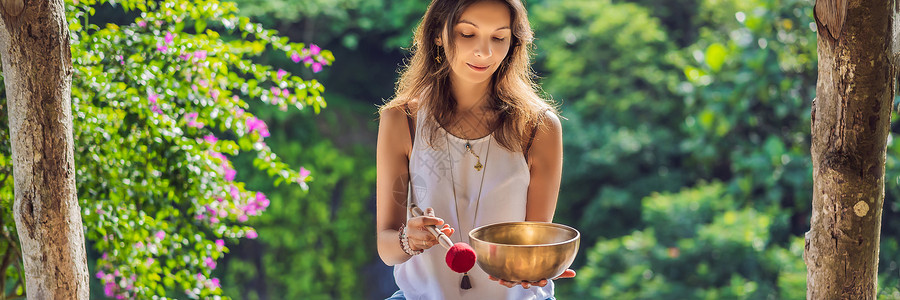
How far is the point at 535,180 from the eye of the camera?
1869 mm

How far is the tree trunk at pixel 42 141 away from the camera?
5.21 feet

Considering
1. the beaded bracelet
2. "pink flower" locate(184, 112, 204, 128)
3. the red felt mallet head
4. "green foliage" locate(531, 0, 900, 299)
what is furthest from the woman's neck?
"green foliage" locate(531, 0, 900, 299)

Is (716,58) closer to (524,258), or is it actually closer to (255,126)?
(255,126)

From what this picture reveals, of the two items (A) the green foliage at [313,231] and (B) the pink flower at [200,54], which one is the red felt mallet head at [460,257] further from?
(A) the green foliage at [313,231]

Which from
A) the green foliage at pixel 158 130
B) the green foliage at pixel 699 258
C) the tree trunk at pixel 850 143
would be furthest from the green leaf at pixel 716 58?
the tree trunk at pixel 850 143

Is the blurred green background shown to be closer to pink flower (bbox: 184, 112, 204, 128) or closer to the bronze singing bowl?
pink flower (bbox: 184, 112, 204, 128)

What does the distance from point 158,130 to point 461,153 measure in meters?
0.90

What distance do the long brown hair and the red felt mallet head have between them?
44cm

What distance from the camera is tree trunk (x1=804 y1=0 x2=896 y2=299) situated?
60.4 inches

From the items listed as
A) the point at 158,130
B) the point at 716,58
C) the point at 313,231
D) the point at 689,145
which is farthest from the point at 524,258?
the point at 313,231

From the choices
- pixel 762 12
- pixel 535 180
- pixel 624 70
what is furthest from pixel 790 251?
pixel 535 180

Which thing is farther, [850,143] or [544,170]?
[544,170]

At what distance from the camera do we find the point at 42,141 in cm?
162

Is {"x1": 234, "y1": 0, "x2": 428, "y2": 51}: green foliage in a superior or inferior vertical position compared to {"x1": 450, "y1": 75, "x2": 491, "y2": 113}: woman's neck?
superior
